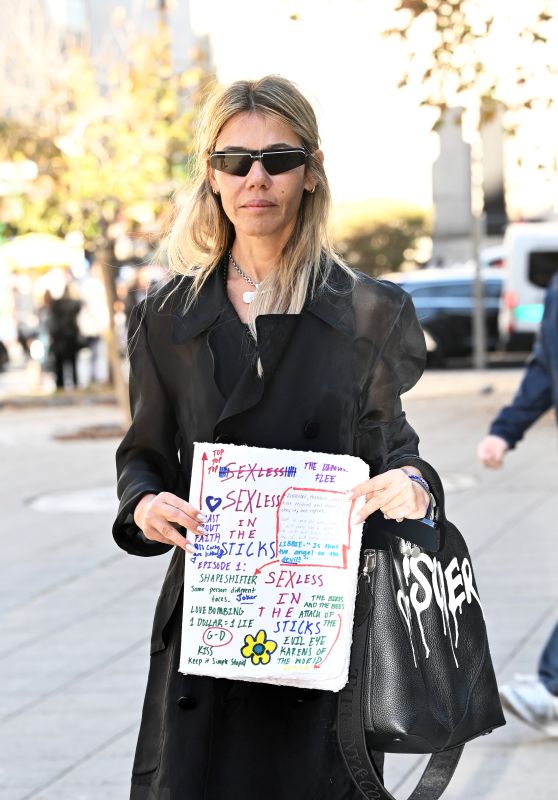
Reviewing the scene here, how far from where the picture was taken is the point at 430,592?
9.33ft

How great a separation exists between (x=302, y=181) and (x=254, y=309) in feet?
0.85

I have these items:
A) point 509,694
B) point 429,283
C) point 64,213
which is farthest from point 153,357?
point 429,283

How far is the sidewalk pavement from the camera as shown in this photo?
500 cm

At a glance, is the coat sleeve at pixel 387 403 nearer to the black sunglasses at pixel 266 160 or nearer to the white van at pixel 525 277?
the black sunglasses at pixel 266 160

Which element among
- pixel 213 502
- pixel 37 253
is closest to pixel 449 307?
pixel 37 253

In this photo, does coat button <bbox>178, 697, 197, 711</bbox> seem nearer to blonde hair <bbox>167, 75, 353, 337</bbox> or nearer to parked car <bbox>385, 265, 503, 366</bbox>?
blonde hair <bbox>167, 75, 353, 337</bbox>

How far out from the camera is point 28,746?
5.34m

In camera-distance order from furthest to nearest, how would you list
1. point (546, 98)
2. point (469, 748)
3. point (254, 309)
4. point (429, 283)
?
1. point (429, 283)
2. point (546, 98)
3. point (469, 748)
4. point (254, 309)

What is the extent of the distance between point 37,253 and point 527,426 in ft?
74.5

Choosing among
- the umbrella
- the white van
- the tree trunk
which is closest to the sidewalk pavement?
the tree trunk

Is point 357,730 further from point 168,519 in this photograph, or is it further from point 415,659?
point 168,519

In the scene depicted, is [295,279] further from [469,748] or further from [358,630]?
[469,748]

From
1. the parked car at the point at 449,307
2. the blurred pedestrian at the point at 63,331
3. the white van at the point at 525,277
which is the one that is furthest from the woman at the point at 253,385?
the parked car at the point at 449,307

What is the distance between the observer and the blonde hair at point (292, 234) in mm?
2961
